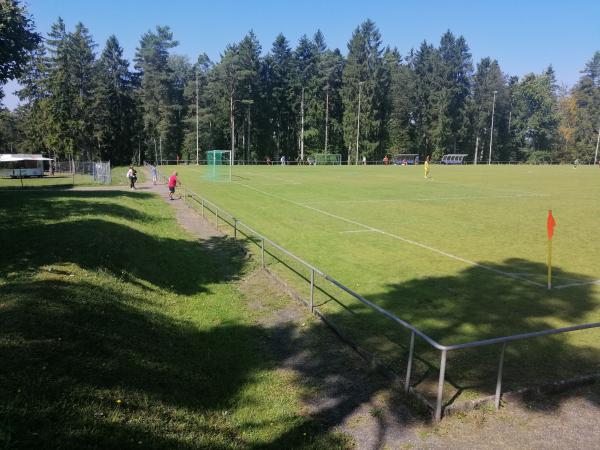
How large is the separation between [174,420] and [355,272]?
23.4ft

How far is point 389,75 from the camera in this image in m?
96.6

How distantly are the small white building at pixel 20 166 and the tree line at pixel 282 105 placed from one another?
16.2 m

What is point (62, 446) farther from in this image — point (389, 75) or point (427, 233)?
point (389, 75)

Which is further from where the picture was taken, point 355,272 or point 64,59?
point 64,59

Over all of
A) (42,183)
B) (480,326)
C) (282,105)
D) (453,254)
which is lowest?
(480,326)

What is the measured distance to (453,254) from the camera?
13.4 metres

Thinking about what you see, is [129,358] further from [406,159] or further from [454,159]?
[454,159]

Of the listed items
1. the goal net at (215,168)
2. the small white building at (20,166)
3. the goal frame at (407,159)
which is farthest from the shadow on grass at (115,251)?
the goal frame at (407,159)

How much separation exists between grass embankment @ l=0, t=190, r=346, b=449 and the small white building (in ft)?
159

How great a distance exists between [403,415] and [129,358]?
3.65m

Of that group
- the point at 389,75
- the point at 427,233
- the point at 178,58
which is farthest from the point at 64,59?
the point at 427,233

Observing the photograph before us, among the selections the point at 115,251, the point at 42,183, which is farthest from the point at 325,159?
the point at 115,251

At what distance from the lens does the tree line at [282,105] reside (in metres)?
73.7

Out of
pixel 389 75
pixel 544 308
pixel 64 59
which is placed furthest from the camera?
Result: pixel 389 75
